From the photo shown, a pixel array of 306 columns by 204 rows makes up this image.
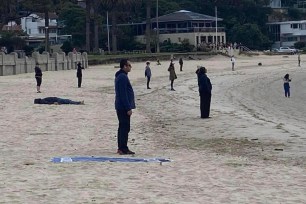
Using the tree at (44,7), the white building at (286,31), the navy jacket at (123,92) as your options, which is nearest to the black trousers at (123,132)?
the navy jacket at (123,92)

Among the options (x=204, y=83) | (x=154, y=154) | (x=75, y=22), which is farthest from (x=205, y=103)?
(x=75, y=22)

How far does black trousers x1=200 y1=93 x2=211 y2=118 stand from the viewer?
65.4 feet

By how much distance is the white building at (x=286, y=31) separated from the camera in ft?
381

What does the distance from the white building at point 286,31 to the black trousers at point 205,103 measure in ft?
321

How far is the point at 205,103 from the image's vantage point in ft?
65.9

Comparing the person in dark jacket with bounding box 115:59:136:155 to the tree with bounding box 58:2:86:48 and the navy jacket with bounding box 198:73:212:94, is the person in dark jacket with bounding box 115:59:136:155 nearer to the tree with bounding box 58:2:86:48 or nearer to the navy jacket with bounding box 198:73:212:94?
the navy jacket with bounding box 198:73:212:94

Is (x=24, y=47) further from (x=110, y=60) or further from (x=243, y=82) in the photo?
(x=243, y=82)

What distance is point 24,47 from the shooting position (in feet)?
278

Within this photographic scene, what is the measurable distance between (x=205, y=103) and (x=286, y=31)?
99.3 meters

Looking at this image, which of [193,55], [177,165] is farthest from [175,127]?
[193,55]

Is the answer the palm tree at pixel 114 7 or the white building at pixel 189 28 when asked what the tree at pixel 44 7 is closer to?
the palm tree at pixel 114 7

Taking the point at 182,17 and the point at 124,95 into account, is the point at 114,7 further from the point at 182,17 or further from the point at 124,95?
the point at 124,95

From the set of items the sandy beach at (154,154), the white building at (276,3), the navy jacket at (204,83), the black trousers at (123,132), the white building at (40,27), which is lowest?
the sandy beach at (154,154)

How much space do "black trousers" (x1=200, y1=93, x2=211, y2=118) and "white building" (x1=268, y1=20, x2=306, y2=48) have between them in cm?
9784
